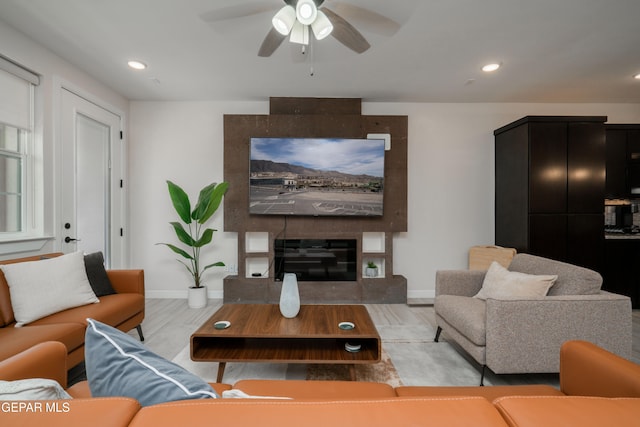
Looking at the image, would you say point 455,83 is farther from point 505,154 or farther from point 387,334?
point 387,334

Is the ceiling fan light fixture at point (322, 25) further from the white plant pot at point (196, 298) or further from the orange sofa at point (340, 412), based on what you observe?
the white plant pot at point (196, 298)

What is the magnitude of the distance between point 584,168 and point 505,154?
773 mm

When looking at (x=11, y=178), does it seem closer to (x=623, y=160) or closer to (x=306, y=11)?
(x=306, y=11)

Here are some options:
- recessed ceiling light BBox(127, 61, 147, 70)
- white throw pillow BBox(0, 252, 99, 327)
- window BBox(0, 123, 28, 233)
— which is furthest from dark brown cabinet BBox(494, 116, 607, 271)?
window BBox(0, 123, 28, 233)

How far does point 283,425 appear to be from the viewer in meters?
0.47

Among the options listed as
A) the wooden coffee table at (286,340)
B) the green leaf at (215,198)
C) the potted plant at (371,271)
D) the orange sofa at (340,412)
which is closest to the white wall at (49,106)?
the green leaf at (215,198)

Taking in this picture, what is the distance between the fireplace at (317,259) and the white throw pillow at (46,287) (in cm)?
194

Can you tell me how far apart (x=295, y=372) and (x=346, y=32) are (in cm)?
232

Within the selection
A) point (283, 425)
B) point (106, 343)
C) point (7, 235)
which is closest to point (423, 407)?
point (283, 425)

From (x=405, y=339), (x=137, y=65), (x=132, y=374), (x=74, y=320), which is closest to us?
(x=132, y=374)

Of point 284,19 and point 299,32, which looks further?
point 299,32

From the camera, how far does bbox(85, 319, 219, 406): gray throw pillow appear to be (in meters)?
0.66

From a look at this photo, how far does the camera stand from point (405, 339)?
98.2 inches

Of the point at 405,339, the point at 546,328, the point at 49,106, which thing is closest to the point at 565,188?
the point at 546,328
